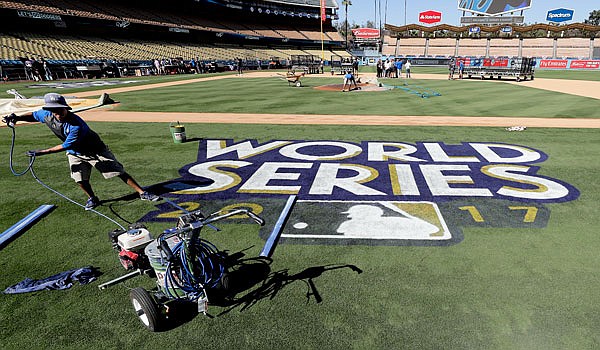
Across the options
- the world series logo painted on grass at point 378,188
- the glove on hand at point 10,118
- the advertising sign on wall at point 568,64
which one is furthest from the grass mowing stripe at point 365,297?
the advertising sign on wall at point 568,64

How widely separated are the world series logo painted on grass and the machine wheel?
88.9 inches

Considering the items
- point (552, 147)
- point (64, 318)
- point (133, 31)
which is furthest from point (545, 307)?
point (133, 31)

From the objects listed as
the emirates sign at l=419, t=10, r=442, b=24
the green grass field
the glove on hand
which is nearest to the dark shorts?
the green grass field

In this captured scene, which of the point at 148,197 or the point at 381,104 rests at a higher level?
the point at 381,104

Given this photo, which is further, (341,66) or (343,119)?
(341,66)

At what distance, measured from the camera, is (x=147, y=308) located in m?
3.59

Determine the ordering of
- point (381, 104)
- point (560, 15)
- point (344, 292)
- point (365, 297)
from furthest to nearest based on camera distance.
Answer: point (560, 15) < point (381, 104) < point (344, 292) < point (365, 297)

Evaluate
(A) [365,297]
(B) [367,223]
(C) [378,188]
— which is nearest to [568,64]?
(C) [378,188]

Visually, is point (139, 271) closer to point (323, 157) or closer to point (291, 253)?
point (291, 253)

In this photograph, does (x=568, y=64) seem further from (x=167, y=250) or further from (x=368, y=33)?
(x=167, y=250)

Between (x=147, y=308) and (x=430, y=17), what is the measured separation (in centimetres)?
11662

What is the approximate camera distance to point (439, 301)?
160 inches

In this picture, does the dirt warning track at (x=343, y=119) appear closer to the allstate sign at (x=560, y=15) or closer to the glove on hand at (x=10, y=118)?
the glove on hand at (x=10, y=118)

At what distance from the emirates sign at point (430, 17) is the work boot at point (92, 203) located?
114 metres
